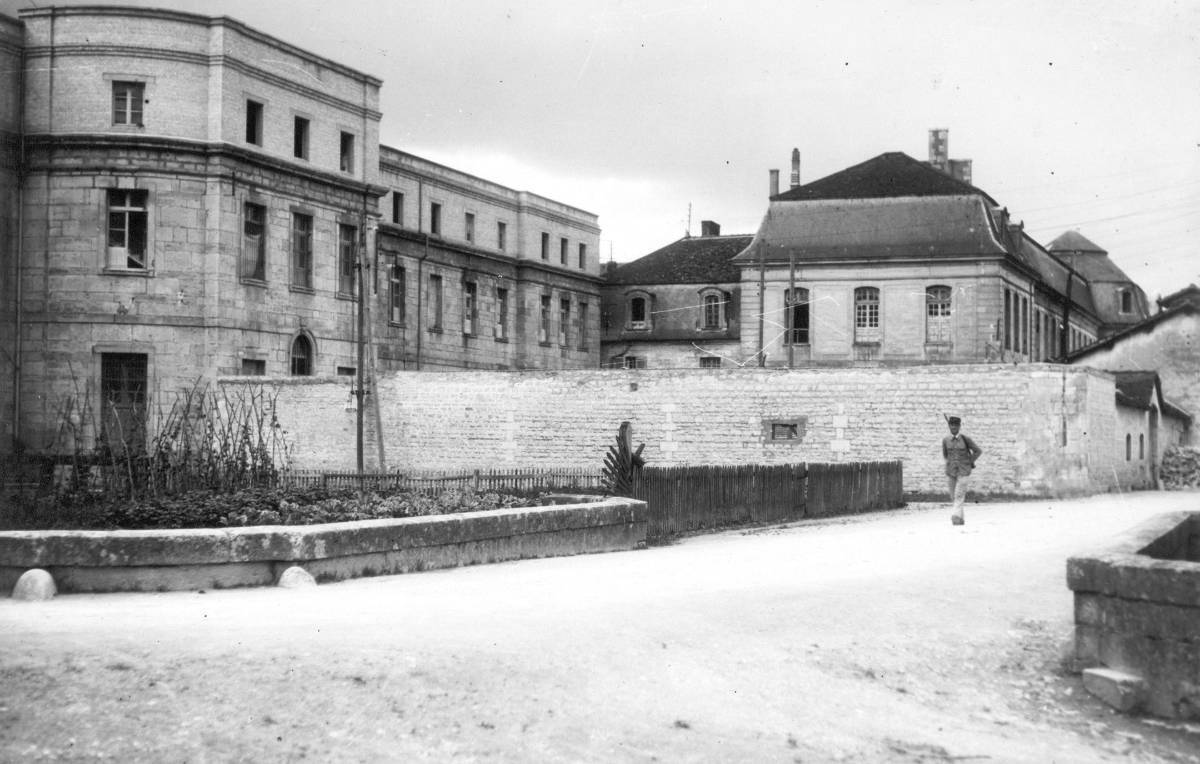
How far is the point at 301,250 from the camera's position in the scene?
3756 cm

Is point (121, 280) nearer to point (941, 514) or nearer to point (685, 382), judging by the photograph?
point (685, 382)

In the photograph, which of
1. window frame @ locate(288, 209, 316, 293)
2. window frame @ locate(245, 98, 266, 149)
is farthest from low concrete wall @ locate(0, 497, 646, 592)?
window frame @ locate(245, 98, 266, 149)

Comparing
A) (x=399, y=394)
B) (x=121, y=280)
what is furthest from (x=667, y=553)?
(x=121, y=280)

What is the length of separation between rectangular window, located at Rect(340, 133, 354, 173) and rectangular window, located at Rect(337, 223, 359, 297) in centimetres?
188

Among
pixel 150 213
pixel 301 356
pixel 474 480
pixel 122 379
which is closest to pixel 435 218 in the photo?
pixel 301 356

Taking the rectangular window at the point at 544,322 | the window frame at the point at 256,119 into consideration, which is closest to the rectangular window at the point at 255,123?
the window frame at the point at 256,119

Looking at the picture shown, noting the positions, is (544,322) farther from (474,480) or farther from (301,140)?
(474,480)

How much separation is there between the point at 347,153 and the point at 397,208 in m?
7.88

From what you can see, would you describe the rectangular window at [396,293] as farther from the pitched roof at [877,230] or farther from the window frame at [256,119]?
the pitched roof at [877,230]

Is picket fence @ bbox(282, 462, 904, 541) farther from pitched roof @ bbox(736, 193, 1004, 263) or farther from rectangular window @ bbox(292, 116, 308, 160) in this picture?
pitched roof @ bbox(736, 193, 1004, 263)

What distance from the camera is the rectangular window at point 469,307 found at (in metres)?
50.8

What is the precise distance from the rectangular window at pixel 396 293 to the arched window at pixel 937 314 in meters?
19.4

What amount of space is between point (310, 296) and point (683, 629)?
3076cm

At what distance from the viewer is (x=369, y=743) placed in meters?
5.76
